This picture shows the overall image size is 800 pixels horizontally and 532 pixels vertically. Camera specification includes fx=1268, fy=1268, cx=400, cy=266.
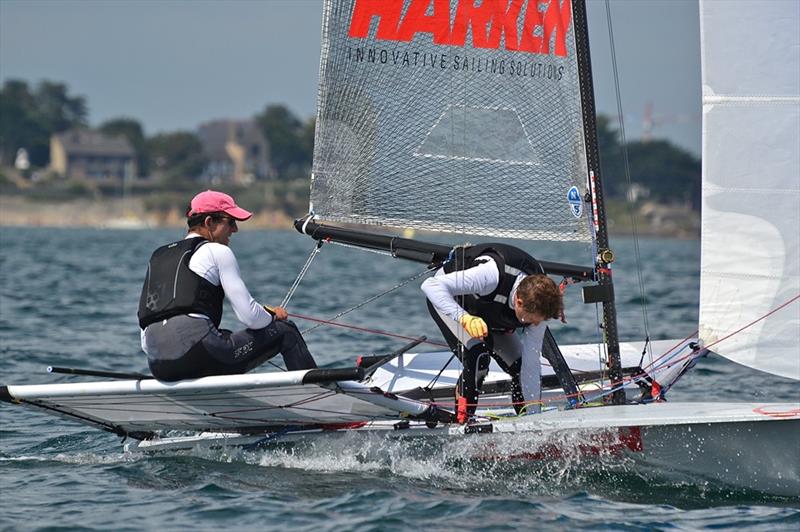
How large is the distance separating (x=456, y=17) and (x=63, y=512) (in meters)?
3.15

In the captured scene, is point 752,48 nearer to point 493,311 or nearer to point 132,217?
point 493,311

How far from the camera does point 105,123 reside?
13150 cm

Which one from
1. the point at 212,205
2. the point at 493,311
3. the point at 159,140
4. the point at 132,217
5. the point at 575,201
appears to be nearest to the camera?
the point at 212,205

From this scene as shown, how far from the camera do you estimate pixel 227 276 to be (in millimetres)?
5660

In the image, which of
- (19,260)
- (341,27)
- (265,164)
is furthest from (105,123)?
(341,27)

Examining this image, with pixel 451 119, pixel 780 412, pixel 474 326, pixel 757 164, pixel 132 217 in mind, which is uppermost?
pixel 132 217

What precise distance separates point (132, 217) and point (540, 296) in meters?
95.6

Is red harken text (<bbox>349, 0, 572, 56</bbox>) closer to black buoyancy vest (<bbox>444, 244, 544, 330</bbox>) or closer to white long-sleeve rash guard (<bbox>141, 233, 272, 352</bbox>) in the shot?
black buoyancy vest (<bbox>444, 244, 544, 330</bbox>)

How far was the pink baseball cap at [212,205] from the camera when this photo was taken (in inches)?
230

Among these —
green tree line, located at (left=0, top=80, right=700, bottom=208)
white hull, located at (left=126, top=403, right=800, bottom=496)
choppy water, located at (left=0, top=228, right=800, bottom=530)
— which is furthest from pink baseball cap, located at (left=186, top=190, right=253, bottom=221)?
green tree line, located at (left=0, top=80, right=700, bottom=208)

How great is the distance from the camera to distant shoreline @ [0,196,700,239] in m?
94.4

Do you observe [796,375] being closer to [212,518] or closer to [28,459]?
[212,518]

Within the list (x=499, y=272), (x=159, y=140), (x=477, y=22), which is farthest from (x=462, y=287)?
(x=159, y=140)

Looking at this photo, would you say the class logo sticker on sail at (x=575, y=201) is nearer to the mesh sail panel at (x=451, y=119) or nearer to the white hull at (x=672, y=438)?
the mesh sail panel at (x=451, y=119)
